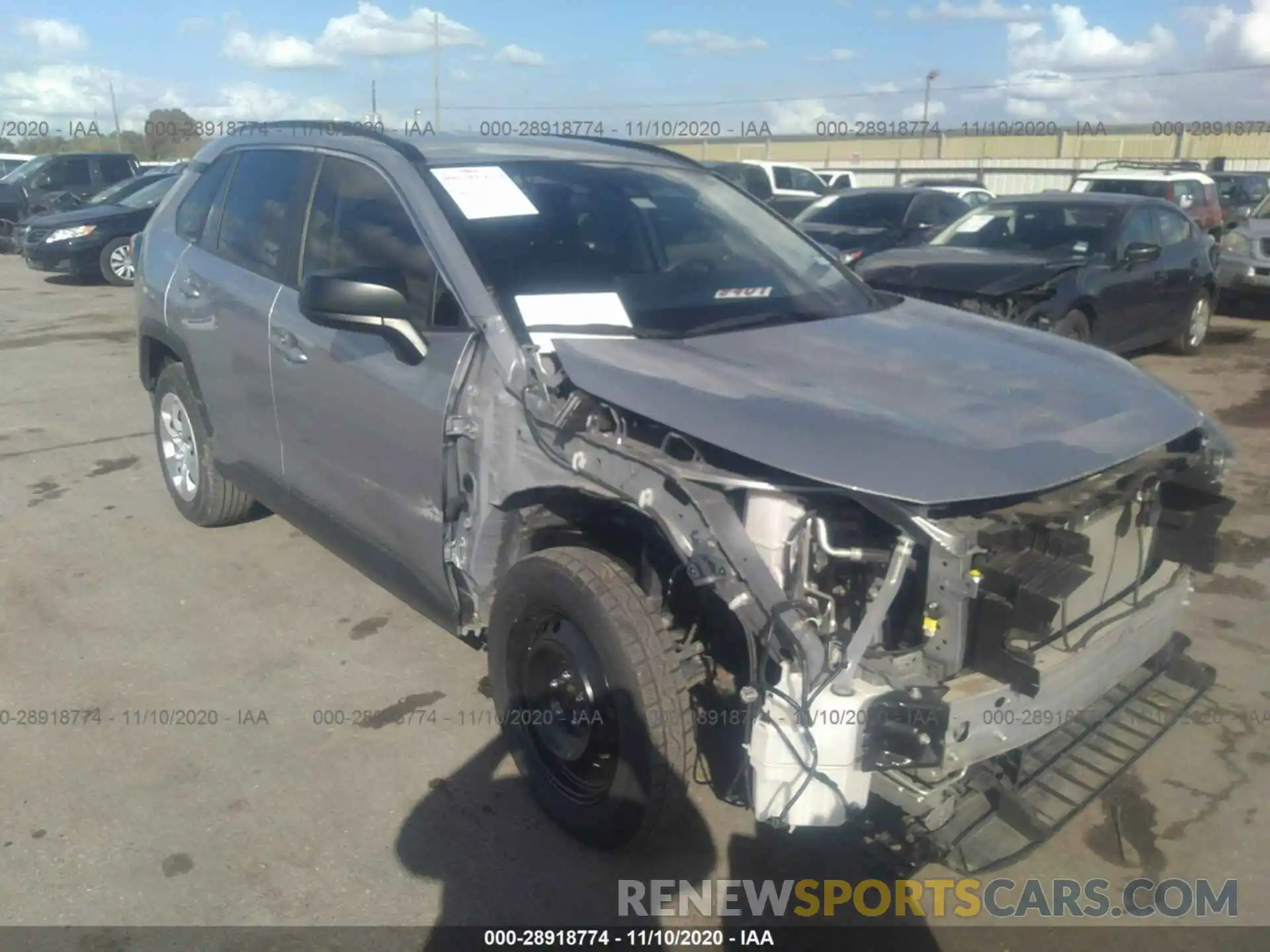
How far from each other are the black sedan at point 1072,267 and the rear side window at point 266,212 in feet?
14.8

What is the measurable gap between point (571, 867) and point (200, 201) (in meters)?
3.54

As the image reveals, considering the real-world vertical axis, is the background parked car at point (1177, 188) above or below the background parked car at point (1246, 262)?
above

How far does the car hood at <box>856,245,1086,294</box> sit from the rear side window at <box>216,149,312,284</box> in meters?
4.64

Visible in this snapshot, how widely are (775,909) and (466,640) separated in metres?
1.61

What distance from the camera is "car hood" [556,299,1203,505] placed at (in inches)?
91.2

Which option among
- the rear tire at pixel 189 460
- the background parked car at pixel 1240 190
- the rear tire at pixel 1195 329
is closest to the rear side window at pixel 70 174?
the rear tire at pixel 189 460

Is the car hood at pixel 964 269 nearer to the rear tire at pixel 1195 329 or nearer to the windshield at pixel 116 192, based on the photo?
the rear tire at pixel 1195 329

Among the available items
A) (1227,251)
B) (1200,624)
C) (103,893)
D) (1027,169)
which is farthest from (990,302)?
(1027,169)

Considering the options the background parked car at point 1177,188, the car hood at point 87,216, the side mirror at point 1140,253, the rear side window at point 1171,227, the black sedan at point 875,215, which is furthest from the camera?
the background parked car at point 1177,188

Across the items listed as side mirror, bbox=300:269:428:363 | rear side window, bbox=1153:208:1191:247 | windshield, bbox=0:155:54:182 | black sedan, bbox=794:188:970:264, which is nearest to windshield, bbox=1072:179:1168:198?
black sedan, bbox=794:188:970:264

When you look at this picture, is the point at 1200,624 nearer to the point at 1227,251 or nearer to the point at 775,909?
the point at 775,909

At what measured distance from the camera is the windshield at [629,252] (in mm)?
3201

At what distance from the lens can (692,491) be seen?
2.47 m

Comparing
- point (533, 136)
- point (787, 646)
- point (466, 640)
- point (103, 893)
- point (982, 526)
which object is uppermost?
point (533, 136)
